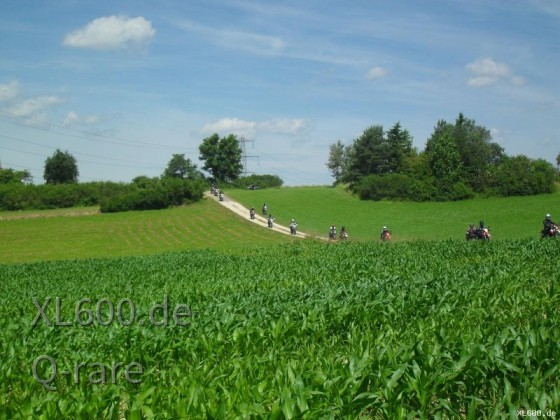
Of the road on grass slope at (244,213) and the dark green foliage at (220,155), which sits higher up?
the dark green foliage at (220,155)

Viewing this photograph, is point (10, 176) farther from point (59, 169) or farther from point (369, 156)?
point (369, 156)

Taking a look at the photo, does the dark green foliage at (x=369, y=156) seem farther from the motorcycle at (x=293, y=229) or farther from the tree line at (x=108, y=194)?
the motorcycle at (x=293, y=229)

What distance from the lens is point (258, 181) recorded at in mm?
136250

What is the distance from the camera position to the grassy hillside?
56.0 m

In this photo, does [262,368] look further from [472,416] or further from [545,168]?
[545,168]

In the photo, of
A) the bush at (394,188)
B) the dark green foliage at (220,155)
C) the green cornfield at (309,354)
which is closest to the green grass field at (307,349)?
the green cornfield at (309,354)

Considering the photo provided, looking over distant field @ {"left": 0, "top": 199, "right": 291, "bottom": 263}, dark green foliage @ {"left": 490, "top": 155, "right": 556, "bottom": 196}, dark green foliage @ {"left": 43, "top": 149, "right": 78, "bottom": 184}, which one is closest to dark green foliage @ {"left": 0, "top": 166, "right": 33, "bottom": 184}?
dark green foliage @ {"left": 43, "top": 149, "right": 78, "bottom": 184}

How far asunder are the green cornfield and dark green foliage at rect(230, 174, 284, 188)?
108785mm

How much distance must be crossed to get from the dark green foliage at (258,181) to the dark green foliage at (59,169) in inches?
1407

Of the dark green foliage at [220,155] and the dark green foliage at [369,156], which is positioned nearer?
the dark green foliage at [369,156]

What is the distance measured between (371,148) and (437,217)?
3575 cm

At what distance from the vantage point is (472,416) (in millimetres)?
5039

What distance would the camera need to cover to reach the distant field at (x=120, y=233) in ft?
180

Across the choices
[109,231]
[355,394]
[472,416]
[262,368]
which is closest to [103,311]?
[262,368]
